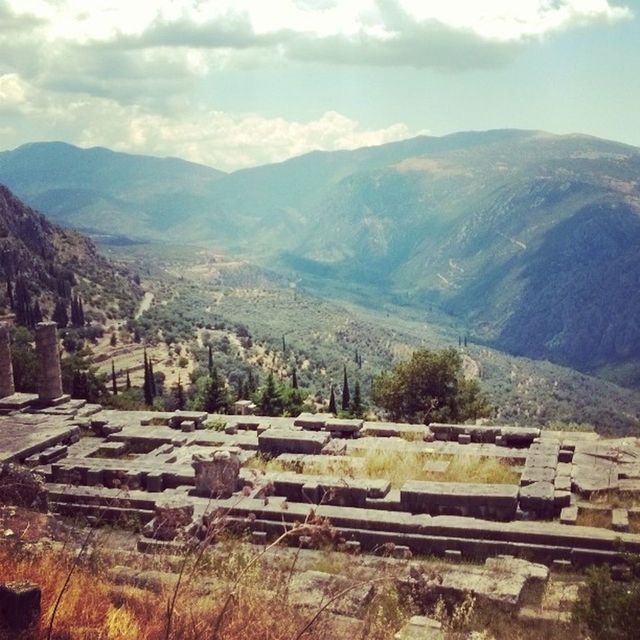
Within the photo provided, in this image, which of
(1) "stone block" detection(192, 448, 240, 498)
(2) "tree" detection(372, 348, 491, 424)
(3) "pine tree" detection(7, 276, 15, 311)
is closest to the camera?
(1) "stone block" detection(192, 448, 240, 498)

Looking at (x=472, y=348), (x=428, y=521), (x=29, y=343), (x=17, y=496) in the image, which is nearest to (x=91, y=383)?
(x=29, y=343)

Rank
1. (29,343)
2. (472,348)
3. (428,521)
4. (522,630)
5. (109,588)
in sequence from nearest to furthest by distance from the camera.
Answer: (109,588) → (522,630) → (428,521) → (29,343) → (472,348)

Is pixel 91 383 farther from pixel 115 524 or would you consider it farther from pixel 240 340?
pixel 240 340

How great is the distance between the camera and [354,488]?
52.6 ft

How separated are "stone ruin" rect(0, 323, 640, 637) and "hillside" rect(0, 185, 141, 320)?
56.6 meters

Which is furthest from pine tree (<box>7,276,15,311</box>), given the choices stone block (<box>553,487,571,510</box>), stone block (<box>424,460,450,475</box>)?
stone block (<box>553,487,571,510</box>)

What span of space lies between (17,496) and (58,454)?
4.72 m

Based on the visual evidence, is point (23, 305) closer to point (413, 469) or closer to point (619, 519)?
point (413, 469)

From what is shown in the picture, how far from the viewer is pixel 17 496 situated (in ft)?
52.7

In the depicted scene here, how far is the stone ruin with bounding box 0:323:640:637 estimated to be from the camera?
13922 millimetres

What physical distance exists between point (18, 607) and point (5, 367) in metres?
21.5

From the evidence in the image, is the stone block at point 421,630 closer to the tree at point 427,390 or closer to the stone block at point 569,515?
the stone block at point 569,515

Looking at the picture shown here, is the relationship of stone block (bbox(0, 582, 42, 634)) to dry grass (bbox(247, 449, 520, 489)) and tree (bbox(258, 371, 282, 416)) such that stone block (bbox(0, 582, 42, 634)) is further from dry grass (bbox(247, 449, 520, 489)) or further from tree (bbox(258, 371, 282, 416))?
tree (bbox(258, 371, 282, 416))

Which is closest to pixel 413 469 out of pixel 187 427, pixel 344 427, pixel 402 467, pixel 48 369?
pixel 402 467
